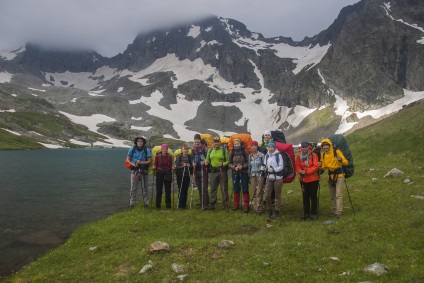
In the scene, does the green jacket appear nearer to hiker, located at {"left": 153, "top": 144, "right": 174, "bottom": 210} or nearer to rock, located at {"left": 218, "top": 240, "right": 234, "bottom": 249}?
hiker, located at {"left": 153, "top": 144, "right": 174, "bottom": 210}

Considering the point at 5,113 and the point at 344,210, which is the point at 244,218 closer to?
the point at 344,210

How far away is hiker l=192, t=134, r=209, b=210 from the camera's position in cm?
2088

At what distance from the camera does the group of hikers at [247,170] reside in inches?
649

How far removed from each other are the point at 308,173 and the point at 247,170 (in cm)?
397

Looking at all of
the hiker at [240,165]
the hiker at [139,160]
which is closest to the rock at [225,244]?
the hiker at [240,165]

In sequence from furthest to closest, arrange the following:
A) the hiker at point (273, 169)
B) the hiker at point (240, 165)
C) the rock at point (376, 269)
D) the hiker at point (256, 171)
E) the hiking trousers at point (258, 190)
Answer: the hiker at point (240, 165)
the hiker at point (256, 171)
the hiking trousers at point (258, 190)
the hiker at point (273, 169)
the rock at point (376, 269)

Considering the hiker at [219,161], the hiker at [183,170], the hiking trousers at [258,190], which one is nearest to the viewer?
the hiking trousers at [258,190]

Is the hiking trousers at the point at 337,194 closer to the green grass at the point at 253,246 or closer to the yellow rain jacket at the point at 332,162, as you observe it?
the yellow rain jacket at the point at 332,162

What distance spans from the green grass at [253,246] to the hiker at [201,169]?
1.30 metres

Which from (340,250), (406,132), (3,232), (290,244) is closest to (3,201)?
(3,232)

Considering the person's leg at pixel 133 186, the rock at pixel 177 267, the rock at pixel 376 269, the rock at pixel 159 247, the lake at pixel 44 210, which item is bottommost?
the lake at pixel 44 210

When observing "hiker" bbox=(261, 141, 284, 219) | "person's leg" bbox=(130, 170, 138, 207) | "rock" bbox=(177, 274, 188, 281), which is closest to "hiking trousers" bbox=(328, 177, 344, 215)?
"hiker" bbox=(261, 141, 284, 219)

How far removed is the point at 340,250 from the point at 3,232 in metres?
18.5

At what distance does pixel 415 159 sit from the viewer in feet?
98.8
